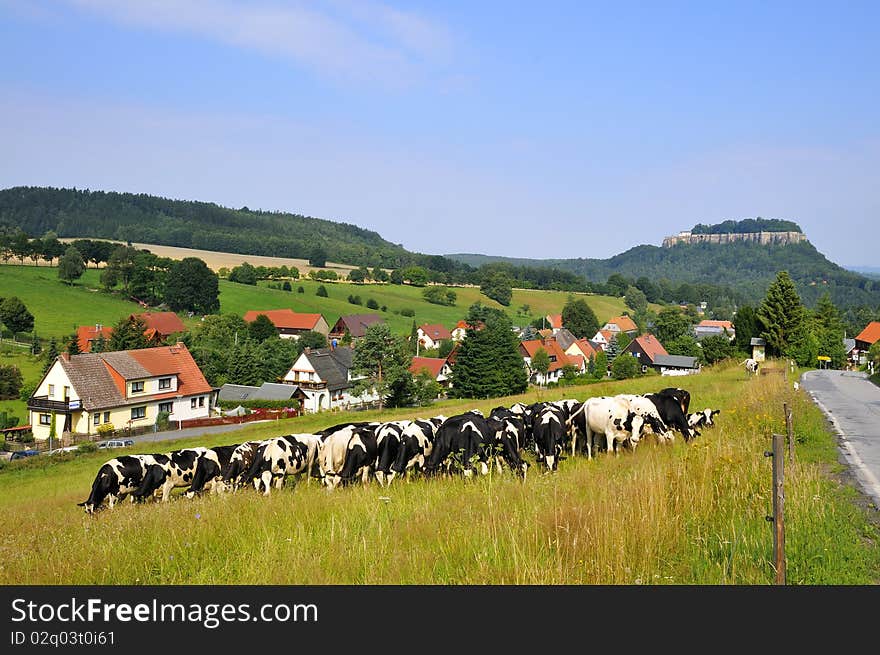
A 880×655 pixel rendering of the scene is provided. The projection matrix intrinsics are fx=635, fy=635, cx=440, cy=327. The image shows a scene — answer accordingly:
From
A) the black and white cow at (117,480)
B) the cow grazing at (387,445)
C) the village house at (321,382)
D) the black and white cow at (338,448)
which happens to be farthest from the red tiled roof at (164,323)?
the cow grazing at (387,445)

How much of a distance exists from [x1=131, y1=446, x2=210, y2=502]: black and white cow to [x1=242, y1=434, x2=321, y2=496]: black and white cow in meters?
1.84

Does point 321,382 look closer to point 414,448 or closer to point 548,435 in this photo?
point 414,448

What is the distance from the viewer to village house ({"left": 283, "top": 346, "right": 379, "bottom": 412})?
64.2 metres

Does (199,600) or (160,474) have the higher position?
(199,600)

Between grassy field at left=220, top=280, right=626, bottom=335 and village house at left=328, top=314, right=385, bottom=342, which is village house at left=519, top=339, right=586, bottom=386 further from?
village house at left=328, top=314, right=385, bottom=342

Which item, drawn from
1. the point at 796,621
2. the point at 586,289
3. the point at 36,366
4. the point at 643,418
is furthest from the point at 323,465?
the point at 586,289

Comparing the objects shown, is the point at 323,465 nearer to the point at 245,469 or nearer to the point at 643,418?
the point at 245,469

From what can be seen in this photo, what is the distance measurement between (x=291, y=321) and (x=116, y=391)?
55.3 meters

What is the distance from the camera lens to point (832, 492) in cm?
881

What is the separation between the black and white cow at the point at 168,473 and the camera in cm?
1594

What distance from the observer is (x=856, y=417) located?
17.7m

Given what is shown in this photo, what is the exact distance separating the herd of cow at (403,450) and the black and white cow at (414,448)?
2 centimetres

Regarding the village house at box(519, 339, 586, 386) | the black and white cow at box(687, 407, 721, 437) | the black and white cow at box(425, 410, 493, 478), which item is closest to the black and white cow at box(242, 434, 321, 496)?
the black and white cow at box(425, 410, 493, 478)

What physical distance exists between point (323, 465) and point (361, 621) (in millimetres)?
11302
